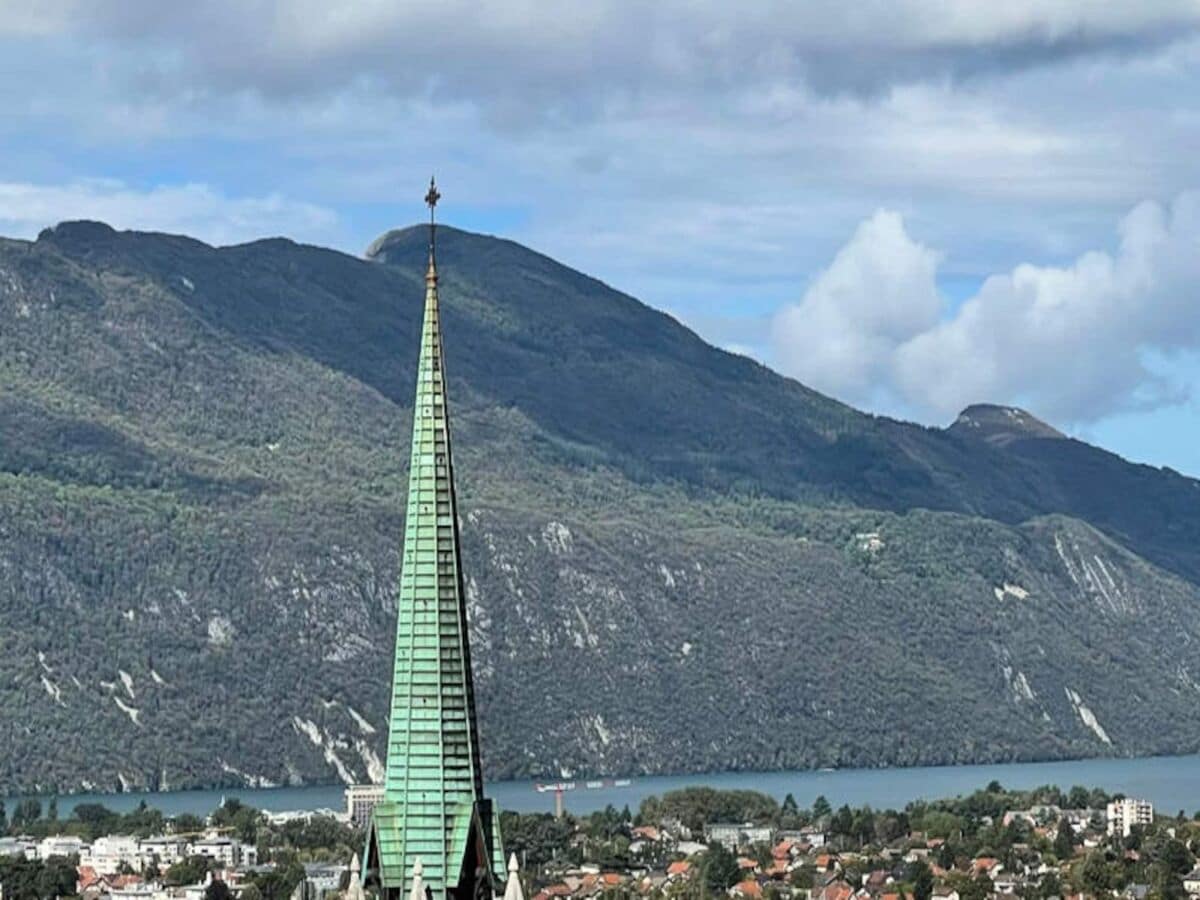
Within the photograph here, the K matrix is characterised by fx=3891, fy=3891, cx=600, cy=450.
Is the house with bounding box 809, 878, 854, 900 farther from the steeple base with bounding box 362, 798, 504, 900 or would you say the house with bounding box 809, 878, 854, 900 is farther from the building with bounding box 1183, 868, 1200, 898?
the steeple base with bounding box 362, 798, 504, 900

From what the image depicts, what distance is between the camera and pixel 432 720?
2677 centimetres

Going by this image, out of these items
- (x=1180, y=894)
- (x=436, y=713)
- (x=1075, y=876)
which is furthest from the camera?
(x=1075, y=876)

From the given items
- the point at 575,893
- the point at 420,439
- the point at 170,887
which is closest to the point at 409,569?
the point at 420,439

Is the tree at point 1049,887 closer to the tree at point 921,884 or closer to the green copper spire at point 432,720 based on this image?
the tree at point 921,884

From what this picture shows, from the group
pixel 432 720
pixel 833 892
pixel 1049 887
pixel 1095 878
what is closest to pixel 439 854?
A: pixel 432 720

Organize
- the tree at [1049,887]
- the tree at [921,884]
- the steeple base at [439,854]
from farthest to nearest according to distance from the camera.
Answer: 1. the tree at [921,884]
2. the tree at [1049,887]
3. the steeple base at [439,854]

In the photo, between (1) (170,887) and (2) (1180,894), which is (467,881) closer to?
(2) (1180,894)

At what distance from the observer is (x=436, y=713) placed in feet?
87.8

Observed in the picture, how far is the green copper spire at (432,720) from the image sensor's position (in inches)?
1053

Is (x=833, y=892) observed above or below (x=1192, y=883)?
below

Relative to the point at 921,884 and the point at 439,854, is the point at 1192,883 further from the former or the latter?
the point at 439,854

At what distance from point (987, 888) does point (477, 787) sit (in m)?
164

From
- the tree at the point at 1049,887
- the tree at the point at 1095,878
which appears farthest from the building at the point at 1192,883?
the tree at the point at 1049,887

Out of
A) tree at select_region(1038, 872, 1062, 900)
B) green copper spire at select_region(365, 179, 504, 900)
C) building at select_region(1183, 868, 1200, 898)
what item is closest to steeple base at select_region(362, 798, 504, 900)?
green copper spire at select_region(365, 179, 504, 900)
